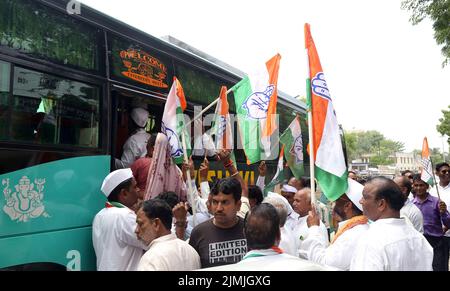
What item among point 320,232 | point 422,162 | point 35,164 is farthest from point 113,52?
point 422,162

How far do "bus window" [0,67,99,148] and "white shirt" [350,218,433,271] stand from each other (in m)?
2.81

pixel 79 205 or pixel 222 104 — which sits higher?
pixel 222 104

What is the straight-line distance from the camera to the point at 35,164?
3.39m

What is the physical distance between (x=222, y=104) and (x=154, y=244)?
9.23 feet

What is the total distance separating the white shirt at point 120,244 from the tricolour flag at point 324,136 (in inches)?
66.3

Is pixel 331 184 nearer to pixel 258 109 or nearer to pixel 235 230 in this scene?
pixel 235 230

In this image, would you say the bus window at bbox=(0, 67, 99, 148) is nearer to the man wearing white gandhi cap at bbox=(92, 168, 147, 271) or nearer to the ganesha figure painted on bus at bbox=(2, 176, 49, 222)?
the ganesha figure painted on bus at bbox=(2, 176, 49, 222)

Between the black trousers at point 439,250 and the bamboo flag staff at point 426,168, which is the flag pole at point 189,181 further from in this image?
the bamboo flag staff at point 426,168

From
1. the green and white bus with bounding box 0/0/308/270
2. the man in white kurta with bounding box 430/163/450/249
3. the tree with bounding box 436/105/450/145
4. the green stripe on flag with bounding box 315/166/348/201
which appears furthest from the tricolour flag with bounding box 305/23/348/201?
the tree with bounding box 436/105/450/145

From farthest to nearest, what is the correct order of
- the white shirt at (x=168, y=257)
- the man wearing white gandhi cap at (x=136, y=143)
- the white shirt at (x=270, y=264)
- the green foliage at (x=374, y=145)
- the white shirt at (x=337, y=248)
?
the green foliage at (x=374, y=145)
the man wearing white gandhi cap at (x=136, y=143)
the white shirt at (x=337, y=248)
the white shirt at (x=168, y=257)
the white shirt at (x=270, y=264)

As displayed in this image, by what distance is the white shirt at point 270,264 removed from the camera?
1837 millimetres

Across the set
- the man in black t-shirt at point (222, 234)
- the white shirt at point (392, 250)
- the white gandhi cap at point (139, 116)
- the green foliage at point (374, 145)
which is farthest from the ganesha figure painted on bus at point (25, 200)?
the green foliage at point (374, 145)

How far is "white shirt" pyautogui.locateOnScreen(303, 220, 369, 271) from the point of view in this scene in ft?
9.07
